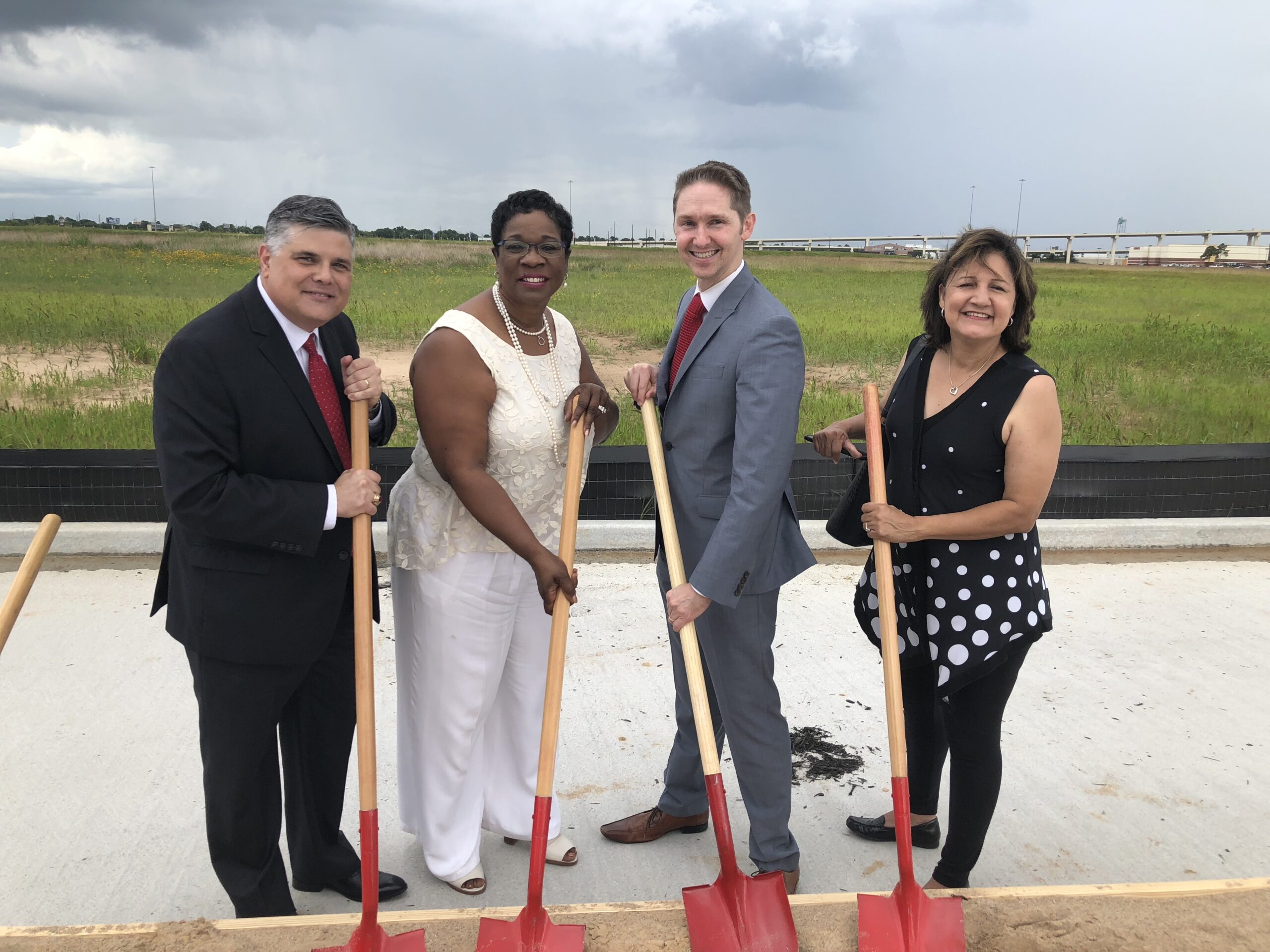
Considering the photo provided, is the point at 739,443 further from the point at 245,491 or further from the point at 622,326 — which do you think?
the point at 622,326

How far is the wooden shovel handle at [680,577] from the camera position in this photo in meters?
2.07

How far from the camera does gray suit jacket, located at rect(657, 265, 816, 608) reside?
2.08 meters

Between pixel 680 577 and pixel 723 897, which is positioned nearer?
pixel 723 897

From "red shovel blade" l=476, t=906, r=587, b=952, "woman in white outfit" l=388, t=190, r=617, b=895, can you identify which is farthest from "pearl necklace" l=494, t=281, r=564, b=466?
"red shovel blade" l=476, t=906, r=587, b=952

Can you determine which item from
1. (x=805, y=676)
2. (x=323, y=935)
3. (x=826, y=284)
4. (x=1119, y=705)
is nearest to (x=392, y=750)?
(x=323, y=935)

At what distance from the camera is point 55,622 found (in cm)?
404

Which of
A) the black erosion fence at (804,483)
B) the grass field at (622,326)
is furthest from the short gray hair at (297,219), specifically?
the grass field at (622,326)

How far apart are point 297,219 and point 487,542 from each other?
0.89 metres

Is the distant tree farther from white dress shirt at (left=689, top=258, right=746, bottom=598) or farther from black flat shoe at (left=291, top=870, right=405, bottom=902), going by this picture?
black flat shoe at (left=291, top=870, right=405, bottom=902)

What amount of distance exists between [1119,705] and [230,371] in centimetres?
336

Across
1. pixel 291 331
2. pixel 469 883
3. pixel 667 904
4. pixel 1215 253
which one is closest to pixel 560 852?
pixel 469 883

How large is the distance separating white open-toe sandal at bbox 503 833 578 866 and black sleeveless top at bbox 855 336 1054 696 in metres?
1.14

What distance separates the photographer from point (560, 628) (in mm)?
2117

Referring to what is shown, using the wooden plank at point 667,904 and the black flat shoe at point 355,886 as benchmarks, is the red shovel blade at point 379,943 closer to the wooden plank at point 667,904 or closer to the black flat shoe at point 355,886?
the wooden plank at point 667,904
